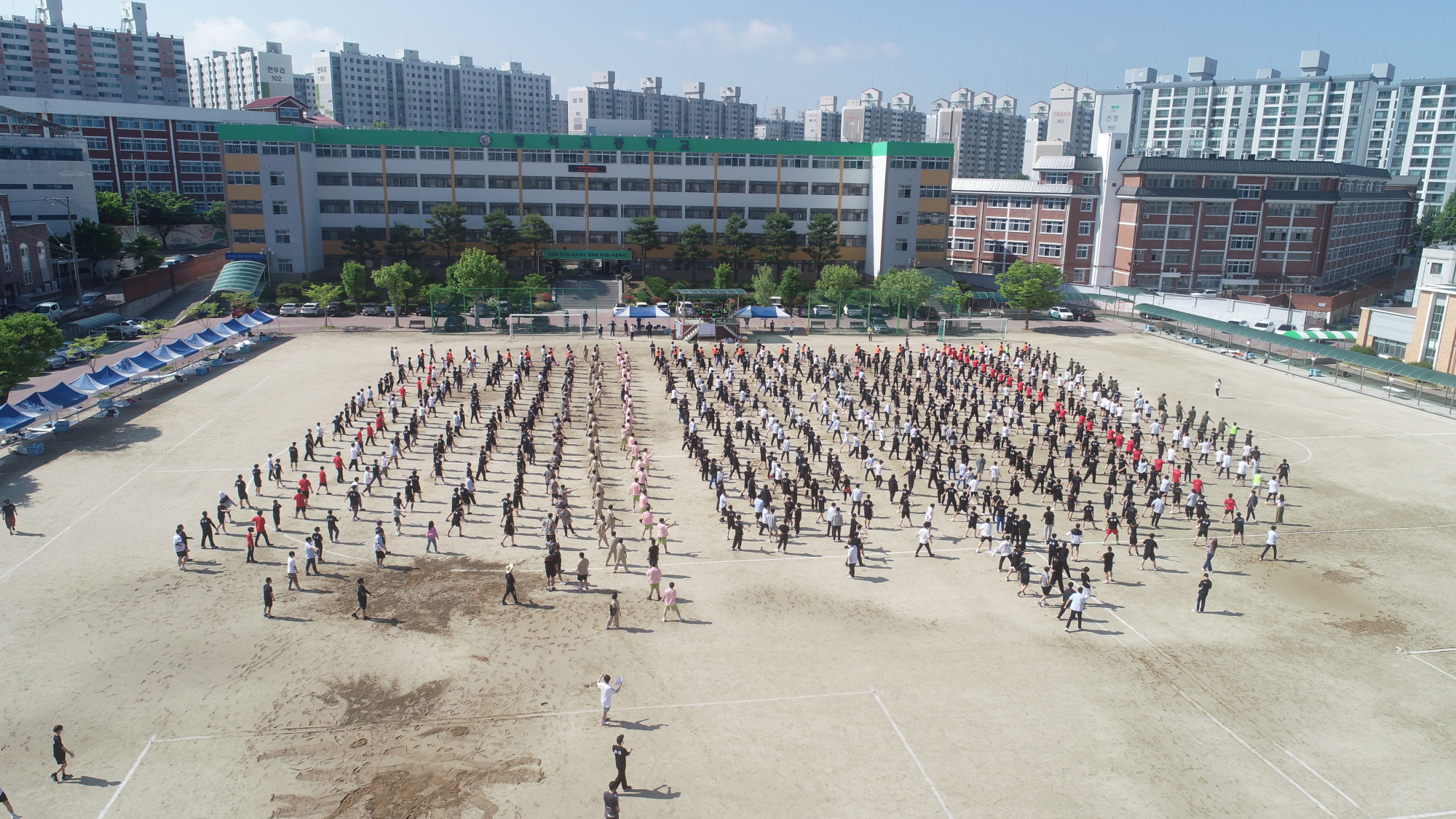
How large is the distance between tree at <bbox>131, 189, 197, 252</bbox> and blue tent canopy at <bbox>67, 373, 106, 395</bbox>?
190 ft

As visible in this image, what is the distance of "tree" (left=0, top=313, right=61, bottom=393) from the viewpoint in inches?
1314

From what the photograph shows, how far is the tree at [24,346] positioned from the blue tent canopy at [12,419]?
11.9 ft

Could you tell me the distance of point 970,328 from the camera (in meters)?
61.8

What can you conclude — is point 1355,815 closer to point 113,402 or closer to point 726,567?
point 726,567

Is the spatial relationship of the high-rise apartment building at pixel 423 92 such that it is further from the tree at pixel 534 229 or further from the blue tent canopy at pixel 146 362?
the blue tent canopy at pixel 146 362

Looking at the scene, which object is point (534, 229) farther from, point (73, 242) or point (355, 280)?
point (73, 242)

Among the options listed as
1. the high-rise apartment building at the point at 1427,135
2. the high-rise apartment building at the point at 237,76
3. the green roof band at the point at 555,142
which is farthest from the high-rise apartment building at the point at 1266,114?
the high-rise apartment building at the point at 237,76

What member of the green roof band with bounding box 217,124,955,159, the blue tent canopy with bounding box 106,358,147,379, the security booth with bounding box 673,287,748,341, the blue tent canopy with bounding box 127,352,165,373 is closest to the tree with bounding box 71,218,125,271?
the green roof band with bounding box 217,124,955,159

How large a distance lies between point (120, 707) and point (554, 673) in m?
7.81

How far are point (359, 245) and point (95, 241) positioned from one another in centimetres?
1955

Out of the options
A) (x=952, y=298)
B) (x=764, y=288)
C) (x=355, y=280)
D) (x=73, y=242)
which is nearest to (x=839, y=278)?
(x=764, y=288)

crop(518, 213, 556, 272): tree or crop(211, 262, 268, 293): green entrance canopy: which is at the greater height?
crop(518, 213, 556, 272): tree

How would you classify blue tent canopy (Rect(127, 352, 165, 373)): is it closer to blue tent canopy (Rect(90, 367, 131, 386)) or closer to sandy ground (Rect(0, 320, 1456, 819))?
blue tent canopy (Rect(90, 367, 131, 386))

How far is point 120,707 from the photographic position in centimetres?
1614
